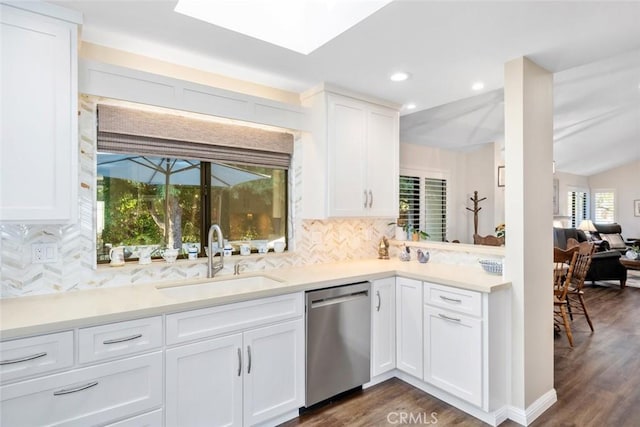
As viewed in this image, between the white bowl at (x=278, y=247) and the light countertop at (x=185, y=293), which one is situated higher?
the white bowl at (x=278, y=247)

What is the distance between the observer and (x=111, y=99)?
7.34ft

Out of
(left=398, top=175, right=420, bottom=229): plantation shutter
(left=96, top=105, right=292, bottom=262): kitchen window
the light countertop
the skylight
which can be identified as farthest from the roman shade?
(left=398, top=175, right=420, bottom=229): plantation shutter

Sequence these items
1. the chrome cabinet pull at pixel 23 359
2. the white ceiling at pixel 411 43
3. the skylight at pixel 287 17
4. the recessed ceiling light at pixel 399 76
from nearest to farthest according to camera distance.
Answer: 1. the chrome cabinet pull at pixel 23 359
2. the white ceiling at pixel 411 43
3. the skylight at pixel 287 17
4. the recessed ceiling light at pixel 399 76

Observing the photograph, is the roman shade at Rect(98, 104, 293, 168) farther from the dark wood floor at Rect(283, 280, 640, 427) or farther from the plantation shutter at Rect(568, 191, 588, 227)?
the plantation shutter at Rect(568, 191, 588, 227)

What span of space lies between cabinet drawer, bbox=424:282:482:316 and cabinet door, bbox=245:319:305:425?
38.8 inches

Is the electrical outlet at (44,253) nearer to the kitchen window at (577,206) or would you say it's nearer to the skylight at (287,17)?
the skylight at (287,17)

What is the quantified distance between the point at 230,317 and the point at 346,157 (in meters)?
1.64

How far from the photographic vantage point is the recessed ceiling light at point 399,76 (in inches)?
106

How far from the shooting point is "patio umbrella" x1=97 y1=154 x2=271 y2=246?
7.89 feet

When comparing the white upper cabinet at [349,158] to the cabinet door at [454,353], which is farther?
the white upper cabinet at [349,158]

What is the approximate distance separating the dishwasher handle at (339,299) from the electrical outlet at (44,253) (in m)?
1.62

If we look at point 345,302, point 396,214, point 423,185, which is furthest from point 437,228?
point 345,302

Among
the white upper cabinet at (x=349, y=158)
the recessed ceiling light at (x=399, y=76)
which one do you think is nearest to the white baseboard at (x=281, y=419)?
the white upper cabinet at (x=349, y=158)

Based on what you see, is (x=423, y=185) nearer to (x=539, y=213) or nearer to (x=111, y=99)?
(x=539, y=213)
